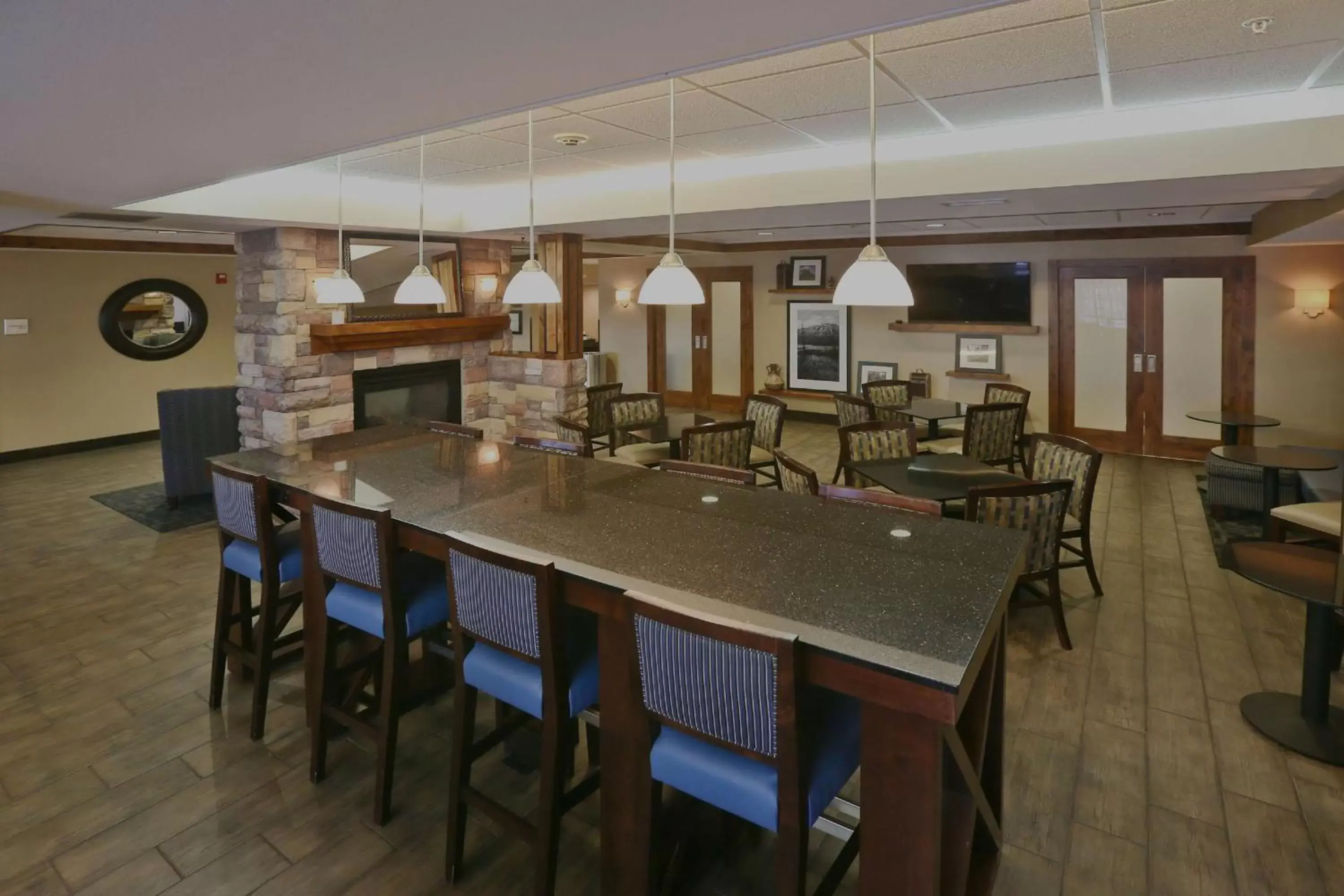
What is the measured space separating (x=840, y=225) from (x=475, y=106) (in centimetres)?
482

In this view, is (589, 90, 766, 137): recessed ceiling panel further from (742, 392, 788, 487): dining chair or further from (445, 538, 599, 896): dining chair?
(742, 392, 788, 487): dining chair

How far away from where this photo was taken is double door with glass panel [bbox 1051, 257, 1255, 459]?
23.6 ft

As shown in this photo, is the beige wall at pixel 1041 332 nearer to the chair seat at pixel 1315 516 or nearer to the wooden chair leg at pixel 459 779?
the chair seat at pixel 1315 516

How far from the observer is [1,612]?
4.03 metres

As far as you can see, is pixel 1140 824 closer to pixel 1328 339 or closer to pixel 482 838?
pixel 482 838

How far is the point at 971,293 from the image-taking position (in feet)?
27.9

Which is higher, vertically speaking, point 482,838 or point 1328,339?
point 1328,339

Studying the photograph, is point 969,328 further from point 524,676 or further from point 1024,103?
point 524,676

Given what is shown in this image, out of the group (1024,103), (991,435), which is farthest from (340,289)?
(991,435)

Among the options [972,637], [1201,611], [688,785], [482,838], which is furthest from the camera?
[1201,611]

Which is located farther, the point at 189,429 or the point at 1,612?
the point at 189,429

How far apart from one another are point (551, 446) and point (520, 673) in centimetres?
186

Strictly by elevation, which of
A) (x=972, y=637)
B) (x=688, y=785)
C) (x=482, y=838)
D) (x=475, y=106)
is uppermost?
(x=475, y=106)

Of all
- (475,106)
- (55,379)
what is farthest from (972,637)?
(55,379)
